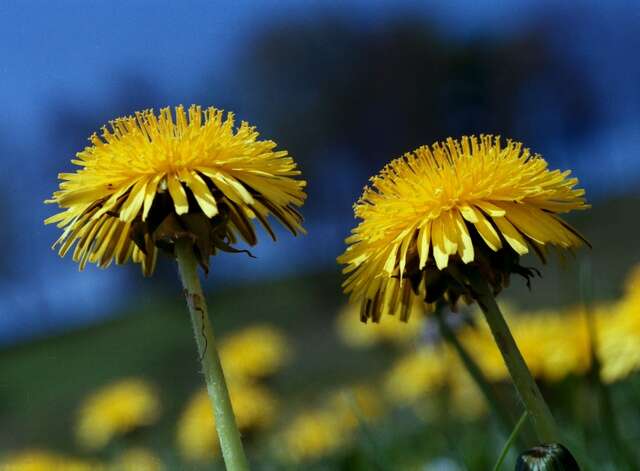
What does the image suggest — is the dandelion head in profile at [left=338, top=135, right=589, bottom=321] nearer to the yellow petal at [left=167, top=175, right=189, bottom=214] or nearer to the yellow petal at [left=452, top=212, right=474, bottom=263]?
the yellow petal at [left=452, top=212, right=474, bottom=263]

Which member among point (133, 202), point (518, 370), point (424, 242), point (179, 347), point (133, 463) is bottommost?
point (518, 370)

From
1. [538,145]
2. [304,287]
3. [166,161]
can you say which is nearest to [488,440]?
[166,161]

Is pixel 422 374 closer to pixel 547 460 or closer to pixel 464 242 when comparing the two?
pixel 464 242

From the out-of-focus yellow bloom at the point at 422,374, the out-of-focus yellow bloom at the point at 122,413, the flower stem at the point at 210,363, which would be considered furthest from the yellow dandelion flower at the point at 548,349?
the out-of-focus yellow bloom at the point at 122,413

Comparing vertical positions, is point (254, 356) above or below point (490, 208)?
above

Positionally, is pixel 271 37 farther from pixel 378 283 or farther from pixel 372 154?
pixel 378 283

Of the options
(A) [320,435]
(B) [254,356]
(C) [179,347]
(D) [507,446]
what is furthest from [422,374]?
(C) [179,347]
